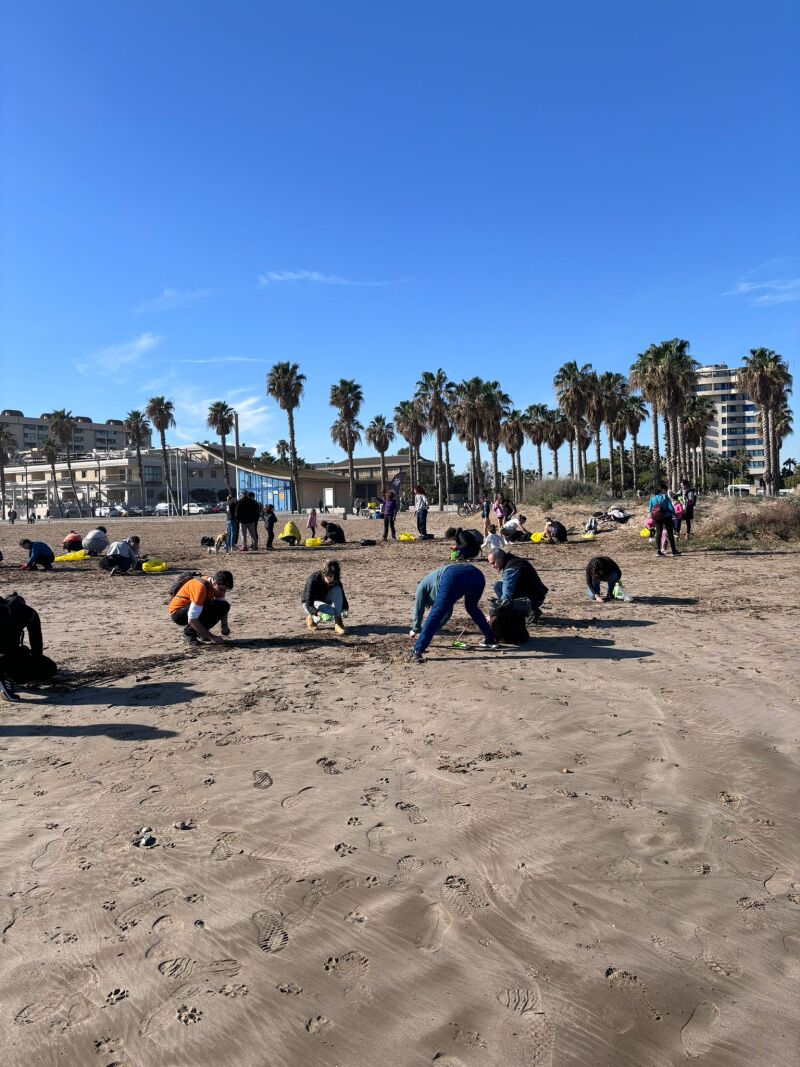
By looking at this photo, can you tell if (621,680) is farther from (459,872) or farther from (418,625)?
(459,872)

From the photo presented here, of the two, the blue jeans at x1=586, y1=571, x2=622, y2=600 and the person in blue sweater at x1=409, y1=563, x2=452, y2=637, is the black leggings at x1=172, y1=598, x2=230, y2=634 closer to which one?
the person in blue sweater at x1=409, y1=563, x2=452, y2=637

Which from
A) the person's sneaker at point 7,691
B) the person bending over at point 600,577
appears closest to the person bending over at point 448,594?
the person's sneaker at point 7,691

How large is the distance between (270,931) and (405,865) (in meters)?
0.73

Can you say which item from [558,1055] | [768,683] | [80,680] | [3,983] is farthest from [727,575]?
[3,983]

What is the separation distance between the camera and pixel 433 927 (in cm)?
289

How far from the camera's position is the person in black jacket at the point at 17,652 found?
5.95 metres

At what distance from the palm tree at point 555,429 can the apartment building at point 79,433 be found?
100628 mm

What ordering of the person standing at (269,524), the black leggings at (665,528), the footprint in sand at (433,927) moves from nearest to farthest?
the footprint in sand at (433,927) < the black leggings at (665,528) < the person standing at (269,524)

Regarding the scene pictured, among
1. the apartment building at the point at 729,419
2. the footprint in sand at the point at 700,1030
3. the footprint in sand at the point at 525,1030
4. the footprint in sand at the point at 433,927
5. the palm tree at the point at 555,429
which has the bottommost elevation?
the footprint in sand at the point at 700,1030

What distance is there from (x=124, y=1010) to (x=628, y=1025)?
181 cm

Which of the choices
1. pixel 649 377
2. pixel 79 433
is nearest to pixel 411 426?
pixel 649 377

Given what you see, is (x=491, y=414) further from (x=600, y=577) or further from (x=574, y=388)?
(x=600, y=577)

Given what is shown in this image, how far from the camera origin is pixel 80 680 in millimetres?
6531

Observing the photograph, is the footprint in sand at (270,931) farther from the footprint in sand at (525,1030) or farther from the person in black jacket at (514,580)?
the person in black jacket at (514,580)
